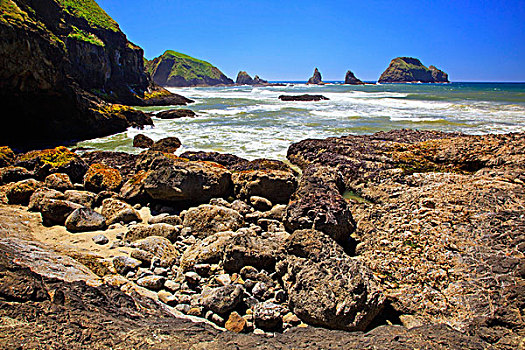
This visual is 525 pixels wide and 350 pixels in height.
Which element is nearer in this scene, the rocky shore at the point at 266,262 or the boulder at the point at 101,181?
the rocky shore at the point at 266,262

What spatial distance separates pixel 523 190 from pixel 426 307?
3154mm

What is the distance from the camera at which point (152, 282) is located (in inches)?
141

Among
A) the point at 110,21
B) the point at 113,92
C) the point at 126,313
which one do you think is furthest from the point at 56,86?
the point at 110,21

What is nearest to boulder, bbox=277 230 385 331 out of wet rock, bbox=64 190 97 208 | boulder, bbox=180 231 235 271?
boulder, bbox=180 231 235 271

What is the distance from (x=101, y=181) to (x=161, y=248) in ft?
13.4

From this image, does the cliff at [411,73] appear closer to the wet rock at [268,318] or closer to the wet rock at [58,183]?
the wet rock at [58,183]

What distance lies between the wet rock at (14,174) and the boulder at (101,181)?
1754 millimetres

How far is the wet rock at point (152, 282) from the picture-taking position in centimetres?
356

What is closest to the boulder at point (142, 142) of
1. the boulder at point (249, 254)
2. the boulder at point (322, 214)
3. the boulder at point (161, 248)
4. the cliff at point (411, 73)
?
the boulder at point (161, 248)

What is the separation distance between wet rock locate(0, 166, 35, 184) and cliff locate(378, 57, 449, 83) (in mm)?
178819

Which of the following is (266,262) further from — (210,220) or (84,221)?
(84,221)

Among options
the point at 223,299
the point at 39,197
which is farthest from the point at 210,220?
the point at 39,197

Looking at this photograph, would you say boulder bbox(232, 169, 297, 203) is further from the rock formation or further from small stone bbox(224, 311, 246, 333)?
the rock formation

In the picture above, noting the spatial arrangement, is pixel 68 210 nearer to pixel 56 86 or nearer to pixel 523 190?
pixel 523 190
